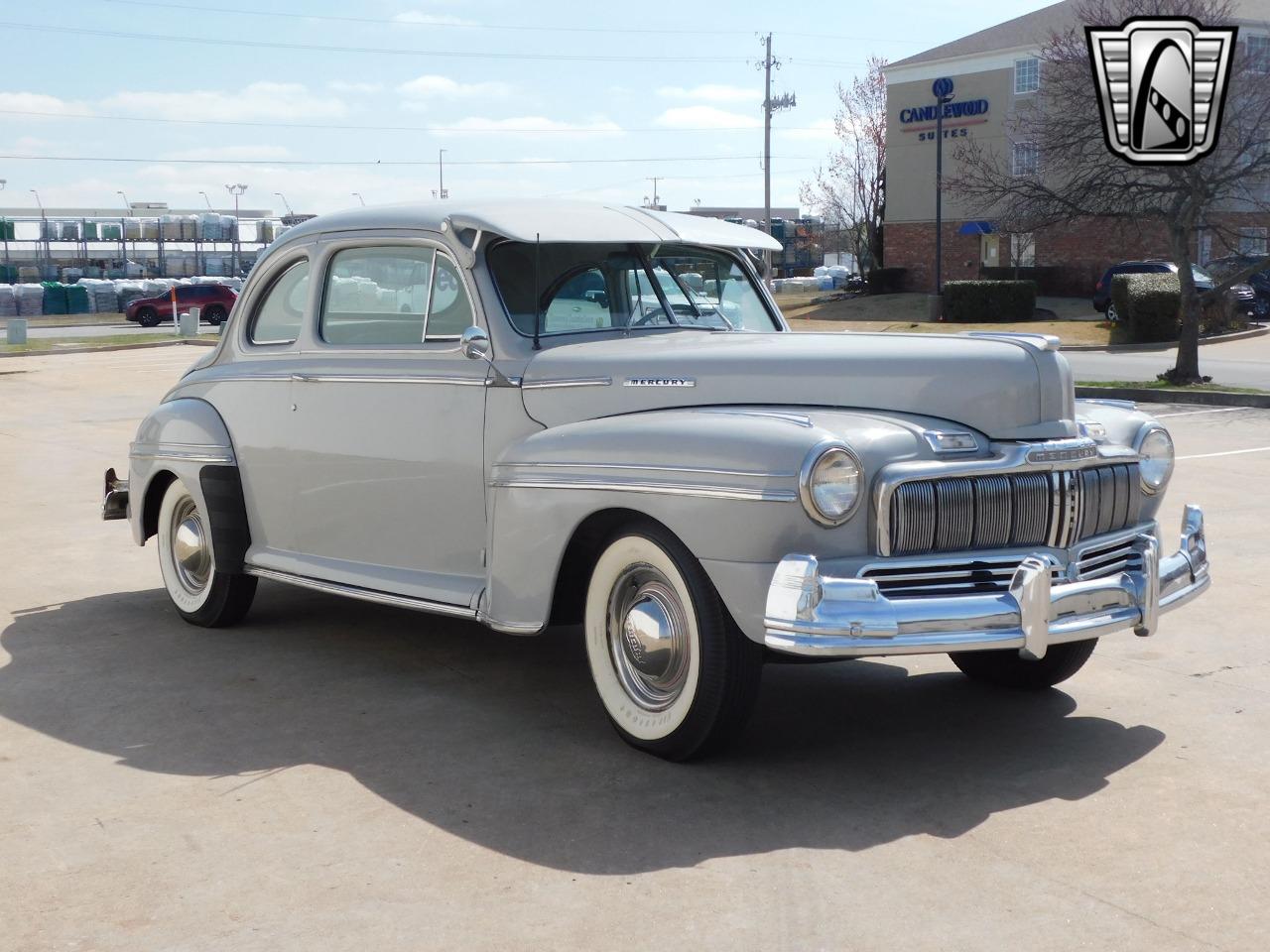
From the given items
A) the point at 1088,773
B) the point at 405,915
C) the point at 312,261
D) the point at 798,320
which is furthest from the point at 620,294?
the point at 798,320

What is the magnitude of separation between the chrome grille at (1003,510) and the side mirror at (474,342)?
5.71 feet

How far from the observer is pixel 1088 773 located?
4.62 m

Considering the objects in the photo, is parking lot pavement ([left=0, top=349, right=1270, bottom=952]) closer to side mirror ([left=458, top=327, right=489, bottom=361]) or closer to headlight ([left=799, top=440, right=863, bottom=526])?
headlight ([left=799, top=440, right=863, bottom=526])

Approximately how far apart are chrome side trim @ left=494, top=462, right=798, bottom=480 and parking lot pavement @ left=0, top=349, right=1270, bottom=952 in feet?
3.06

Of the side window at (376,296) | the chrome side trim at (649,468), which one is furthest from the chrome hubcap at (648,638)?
the side window at (376,296)

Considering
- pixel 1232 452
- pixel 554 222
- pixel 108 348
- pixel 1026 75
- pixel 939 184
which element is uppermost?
pixel 1026 75

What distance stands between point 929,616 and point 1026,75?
47123 millimetres

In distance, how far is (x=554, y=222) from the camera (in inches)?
222

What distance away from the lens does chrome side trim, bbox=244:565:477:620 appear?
212 inches

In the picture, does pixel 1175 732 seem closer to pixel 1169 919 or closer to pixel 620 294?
pixel 1169 919

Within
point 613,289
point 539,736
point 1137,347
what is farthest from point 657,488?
point 1137,347

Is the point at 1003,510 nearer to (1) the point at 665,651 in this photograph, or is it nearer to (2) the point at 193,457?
(1) the point at 665,651

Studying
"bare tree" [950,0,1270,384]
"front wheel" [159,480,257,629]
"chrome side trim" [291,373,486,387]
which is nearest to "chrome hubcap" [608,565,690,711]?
"chrome side trim" [291,373,486,387]

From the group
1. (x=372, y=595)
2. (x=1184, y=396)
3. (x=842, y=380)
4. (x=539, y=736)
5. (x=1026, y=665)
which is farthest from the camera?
(x=1184, y=396)
